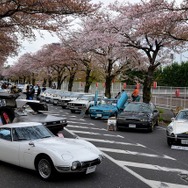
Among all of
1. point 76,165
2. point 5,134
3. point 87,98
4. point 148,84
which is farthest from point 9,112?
point 87,98

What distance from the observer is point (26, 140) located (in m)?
7.48

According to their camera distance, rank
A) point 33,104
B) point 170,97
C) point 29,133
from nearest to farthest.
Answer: point 29,133 < point 33,104 < point 170,97

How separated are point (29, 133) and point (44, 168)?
129 centimetres

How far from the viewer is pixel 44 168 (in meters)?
6.79

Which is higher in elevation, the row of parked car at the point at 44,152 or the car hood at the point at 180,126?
the car hood at the point at 180,126

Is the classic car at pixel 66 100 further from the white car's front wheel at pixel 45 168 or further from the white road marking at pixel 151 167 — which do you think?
the white car's front wheel at pixel 45 168

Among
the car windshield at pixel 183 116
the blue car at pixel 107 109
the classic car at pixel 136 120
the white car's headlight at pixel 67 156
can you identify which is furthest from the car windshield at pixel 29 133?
the blue car at pixel 107 109

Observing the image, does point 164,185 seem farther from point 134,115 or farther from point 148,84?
point 148,84

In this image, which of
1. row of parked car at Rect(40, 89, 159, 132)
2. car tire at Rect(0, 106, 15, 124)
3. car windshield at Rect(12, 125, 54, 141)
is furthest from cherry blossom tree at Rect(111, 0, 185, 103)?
car windshield at Rect(12, 125, 54, 141)

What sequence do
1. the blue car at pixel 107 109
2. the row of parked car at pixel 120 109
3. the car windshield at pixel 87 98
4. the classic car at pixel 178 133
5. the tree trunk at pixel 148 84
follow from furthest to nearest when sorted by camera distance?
the car windshield at pixel 87 98
the tree trunk at pixel 148 84
the blue car at pixel 107 109
the row of parked car at pixel 120 109
the classic car at pixel 178 133

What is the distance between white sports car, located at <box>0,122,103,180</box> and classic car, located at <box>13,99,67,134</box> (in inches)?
127

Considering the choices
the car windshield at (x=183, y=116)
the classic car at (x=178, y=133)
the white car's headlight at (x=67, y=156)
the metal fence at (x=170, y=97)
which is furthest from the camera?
the metal fence at (x=170, y=97)

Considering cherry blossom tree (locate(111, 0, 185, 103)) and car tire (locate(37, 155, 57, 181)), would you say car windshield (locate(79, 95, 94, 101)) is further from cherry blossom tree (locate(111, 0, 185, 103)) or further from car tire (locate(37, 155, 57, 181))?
car tire (locate(37, 155, 57, 181))

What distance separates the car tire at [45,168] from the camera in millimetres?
6576
